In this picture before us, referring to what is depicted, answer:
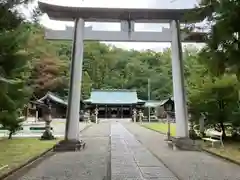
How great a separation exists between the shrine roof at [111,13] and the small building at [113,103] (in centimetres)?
3385

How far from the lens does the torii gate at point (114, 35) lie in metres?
11.4

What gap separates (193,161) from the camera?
861cm

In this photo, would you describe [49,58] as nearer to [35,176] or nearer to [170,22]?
[170,22]

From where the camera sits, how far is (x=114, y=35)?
12.1 m

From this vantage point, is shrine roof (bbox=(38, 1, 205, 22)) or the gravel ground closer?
the gravel ground

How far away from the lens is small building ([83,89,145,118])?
151 feet

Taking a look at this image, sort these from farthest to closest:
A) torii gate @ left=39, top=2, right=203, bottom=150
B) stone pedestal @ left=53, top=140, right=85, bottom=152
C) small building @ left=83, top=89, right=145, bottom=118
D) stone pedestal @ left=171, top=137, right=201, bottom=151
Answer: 1. small building @ left=83, top=89, right=145, bottom=118
2. torii gate @ left=39, top=2, right=203, bottom=150
3. stone pedestal @ left=171, top=137, right=201, bottom=151
4. stone pedestal @ left=53, top=140, right=85, bottom=152

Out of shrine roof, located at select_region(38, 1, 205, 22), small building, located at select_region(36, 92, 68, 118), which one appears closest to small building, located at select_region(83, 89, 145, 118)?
small building, located at select_region(36, 92, 68, 118)

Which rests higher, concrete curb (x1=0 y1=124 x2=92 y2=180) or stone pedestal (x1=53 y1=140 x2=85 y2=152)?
stone pedestal (x1=53 y1=140 x2=85 y2=152)

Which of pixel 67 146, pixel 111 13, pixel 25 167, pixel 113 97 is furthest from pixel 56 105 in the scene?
pixel 25 167

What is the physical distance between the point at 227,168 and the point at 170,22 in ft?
21.5

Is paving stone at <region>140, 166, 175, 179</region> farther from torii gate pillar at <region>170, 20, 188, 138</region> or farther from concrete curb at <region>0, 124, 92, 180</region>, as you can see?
torii gate pillar at <region>170, 20, 188, 138</region>

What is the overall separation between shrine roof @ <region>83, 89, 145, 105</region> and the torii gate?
33.5m

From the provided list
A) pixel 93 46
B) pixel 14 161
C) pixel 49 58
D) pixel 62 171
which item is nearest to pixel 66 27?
pixel 14 161
